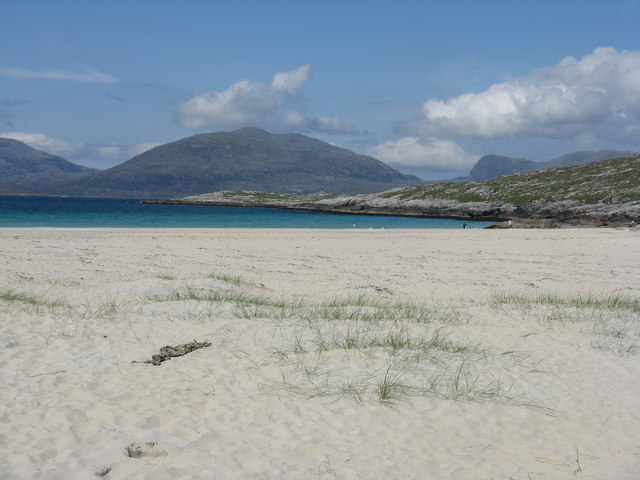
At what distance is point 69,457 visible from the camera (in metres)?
5.14

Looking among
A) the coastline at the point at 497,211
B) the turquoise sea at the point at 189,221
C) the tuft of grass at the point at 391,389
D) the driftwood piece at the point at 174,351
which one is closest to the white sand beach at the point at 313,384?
the tuft of grass at the point at 391,389

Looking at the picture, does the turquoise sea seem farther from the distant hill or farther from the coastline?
the distant hill

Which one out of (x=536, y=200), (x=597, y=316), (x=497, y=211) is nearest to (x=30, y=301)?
(x=597, y=316)

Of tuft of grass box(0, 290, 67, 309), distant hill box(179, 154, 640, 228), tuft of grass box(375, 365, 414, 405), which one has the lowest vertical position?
tuft of grass box(375, 365, 414, 405)

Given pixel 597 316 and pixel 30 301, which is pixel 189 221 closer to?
pixel 30 301

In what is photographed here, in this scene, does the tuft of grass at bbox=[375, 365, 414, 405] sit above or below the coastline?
below

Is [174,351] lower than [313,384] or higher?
higher

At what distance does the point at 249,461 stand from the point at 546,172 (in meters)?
116

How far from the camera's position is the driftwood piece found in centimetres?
823

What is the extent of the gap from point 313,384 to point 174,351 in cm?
278

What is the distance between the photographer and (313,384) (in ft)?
24.2

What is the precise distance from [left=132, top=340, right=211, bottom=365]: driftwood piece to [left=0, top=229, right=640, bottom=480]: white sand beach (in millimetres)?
158

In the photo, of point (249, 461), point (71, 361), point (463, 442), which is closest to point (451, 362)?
point (463, 442)

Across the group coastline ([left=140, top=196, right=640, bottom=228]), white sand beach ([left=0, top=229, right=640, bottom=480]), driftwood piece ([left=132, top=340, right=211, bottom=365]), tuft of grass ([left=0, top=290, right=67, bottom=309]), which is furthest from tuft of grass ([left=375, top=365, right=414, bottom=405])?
coastline ([left=140, top=196, right=640, bottom=228])
